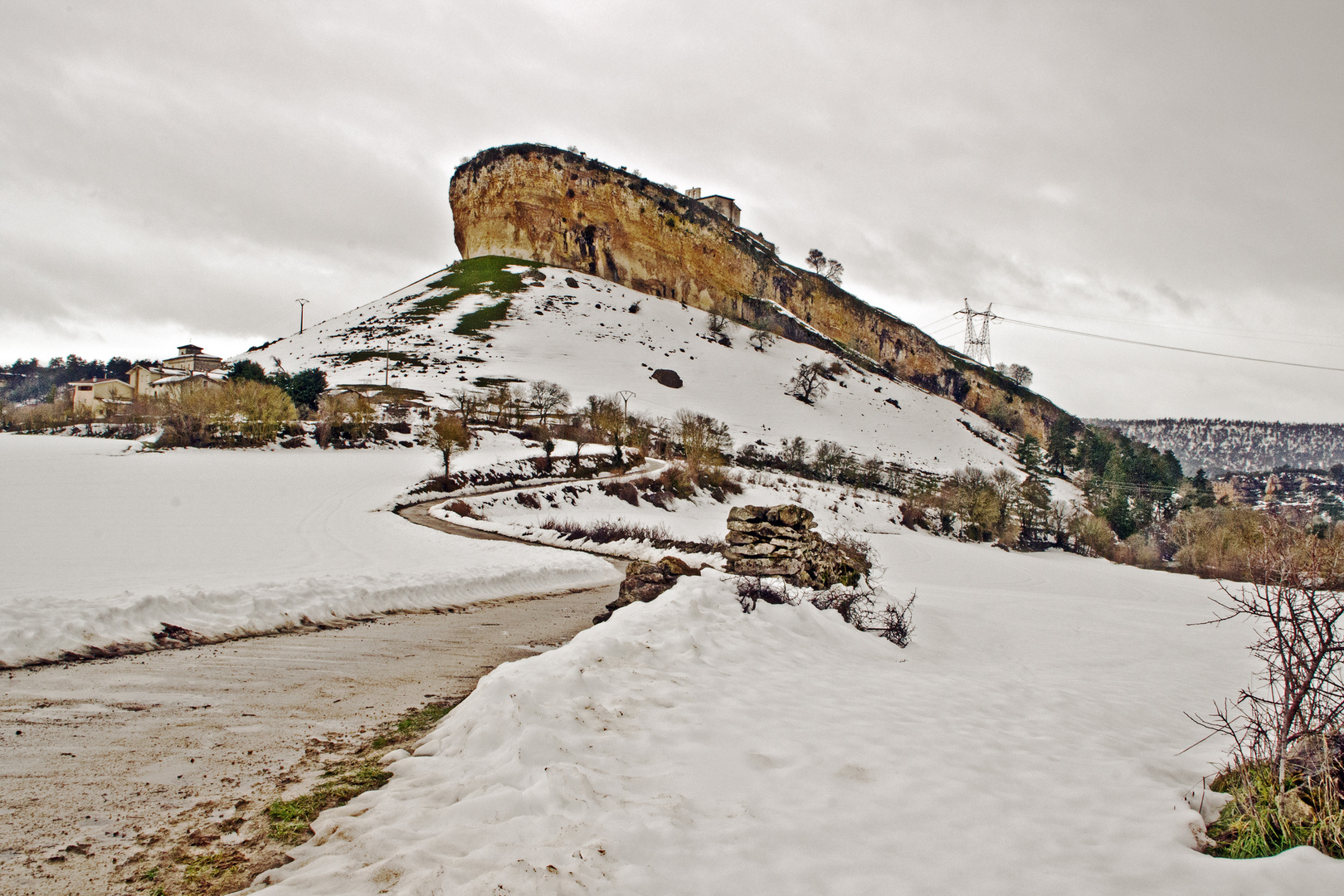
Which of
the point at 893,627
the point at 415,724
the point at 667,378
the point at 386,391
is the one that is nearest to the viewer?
the point at 415,724

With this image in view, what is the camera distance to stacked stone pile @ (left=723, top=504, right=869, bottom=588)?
543 inches

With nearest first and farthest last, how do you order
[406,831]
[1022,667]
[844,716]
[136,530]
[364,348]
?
1. [406,831]
2. [844,716]
3. [1022,667]
4. [136,530]
5. [364,348]

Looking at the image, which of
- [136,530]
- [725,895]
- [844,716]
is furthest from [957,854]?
[136,530]

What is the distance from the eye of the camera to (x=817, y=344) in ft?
387

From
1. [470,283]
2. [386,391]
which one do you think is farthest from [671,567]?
[470,283]

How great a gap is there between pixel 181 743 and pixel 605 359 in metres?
79.9

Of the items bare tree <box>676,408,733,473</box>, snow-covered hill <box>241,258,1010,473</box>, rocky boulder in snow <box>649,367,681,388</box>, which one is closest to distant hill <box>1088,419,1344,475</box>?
snow-covered hill <box>241,258,1010,473</box>

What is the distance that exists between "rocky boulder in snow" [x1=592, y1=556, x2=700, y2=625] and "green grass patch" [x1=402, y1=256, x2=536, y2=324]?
3345 inches

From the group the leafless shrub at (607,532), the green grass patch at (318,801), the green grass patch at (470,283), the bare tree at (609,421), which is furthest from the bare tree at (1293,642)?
the green grass patch at (470,283)

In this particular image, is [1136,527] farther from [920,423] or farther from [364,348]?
[364,348]

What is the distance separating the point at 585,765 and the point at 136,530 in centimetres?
1685

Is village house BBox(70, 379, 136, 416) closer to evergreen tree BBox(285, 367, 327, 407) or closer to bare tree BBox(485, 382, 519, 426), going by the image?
evergreen tree BBox(285, 367, 327, 407)

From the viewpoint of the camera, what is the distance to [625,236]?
11700 centimetres

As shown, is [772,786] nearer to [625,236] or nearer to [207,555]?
[207,555]
